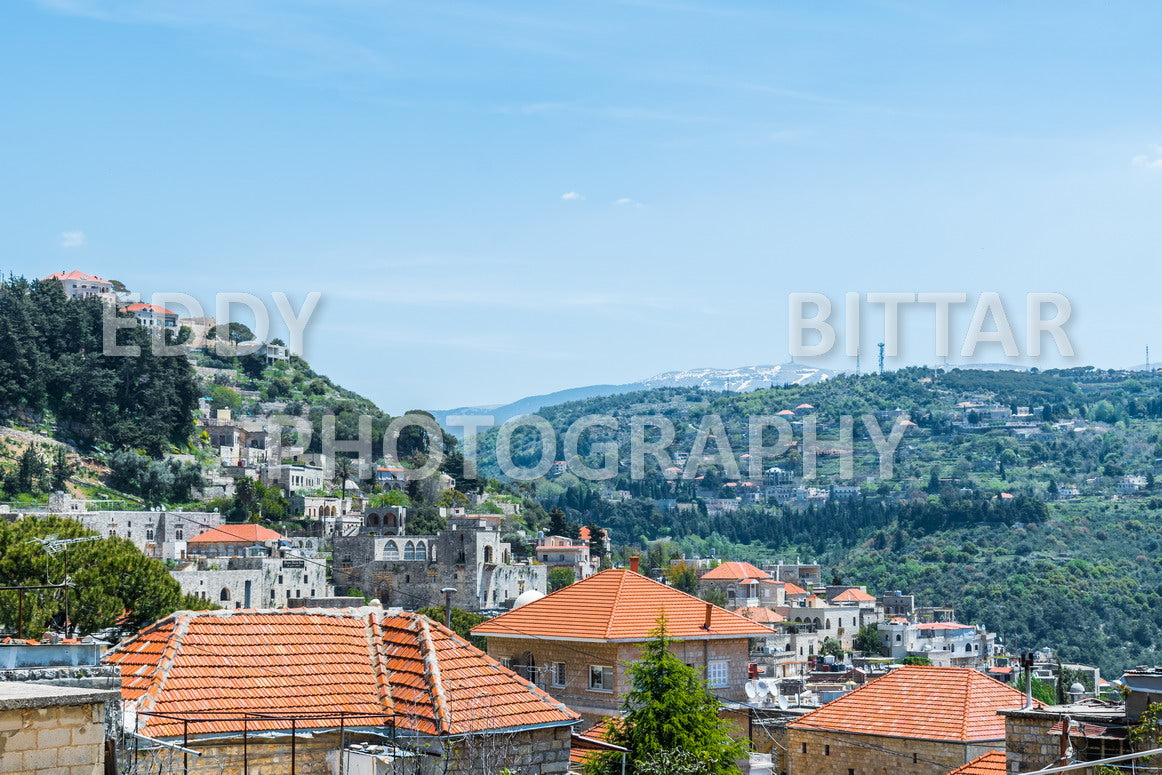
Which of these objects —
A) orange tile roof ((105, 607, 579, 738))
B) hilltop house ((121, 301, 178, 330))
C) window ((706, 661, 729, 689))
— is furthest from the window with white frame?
hilltop house ((121, 301, 178, 330))

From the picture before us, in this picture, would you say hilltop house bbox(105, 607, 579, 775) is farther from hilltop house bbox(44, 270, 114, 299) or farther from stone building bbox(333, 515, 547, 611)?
hilltop house bbox(44, 270, 114, 299)

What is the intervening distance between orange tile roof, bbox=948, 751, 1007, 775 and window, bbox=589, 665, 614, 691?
534 centimetres

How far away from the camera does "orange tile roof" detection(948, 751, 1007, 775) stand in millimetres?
12883

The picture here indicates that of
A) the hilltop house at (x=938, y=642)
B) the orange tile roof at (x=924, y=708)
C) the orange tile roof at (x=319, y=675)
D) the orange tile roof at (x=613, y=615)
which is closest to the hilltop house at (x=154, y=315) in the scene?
the hilltop house at (x=938, y=642)

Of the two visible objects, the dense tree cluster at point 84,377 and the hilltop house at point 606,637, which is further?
the dense tree cluster at point 84,377

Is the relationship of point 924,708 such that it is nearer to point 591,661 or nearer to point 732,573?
point 591,661

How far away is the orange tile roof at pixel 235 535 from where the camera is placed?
75.9m

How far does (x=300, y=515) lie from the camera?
8981 centimetres

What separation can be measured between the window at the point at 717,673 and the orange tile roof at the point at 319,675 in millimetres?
7526

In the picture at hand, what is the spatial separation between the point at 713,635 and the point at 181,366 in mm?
88609

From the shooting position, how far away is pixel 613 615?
18250mm

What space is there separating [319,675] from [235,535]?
67.6 m

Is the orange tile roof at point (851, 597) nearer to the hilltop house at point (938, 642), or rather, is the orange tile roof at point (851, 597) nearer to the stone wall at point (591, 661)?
the hilltop house at point (938, 642)

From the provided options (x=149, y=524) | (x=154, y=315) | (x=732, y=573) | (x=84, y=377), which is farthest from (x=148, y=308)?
(x=732, y=573)
